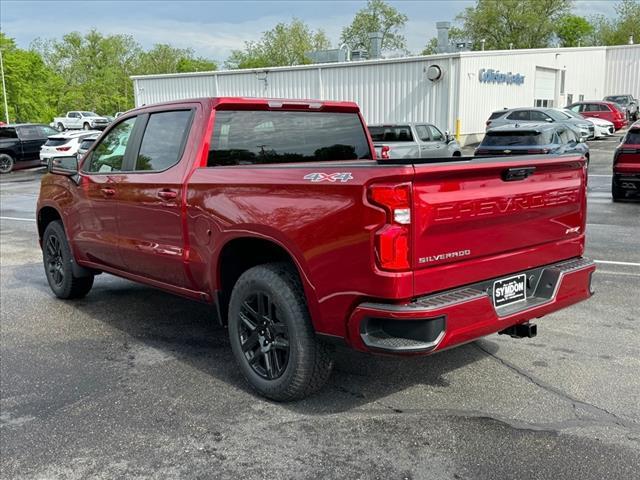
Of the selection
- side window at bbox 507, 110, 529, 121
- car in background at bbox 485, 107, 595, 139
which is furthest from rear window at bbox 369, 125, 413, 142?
side window at bbox 507, 110, 529, 121

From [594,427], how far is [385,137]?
54.2ft

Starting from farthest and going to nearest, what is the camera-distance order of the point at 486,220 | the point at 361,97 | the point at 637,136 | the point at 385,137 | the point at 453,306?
the point at 361,97
the point at 385,137
the point at 637,136
the point at 486,220
the point at 453,306

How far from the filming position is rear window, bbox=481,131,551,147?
616 inches

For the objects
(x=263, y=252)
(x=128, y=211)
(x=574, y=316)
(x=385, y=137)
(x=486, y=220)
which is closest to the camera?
(x=486, y=220)

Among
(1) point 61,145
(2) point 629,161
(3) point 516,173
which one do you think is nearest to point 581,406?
(3) point 516,173

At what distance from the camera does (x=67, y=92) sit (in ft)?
252

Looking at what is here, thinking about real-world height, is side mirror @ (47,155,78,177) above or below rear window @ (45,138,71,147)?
above

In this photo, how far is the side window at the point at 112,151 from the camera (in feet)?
17.5

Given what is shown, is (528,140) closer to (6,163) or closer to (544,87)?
(6,163)

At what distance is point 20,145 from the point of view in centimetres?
2675

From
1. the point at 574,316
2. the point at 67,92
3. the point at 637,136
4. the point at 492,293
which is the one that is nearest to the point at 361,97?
the point at 637,136

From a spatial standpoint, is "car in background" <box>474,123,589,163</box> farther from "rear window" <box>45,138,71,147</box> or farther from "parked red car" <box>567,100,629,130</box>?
"parked red car" <box>567,100,629,130</box>

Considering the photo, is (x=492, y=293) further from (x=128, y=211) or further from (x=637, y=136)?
(x=637, y=136)

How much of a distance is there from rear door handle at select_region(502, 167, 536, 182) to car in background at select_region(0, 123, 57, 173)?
26.9m
